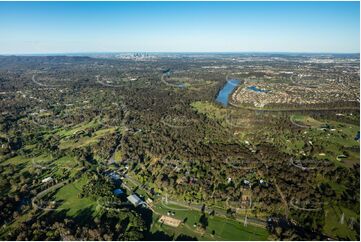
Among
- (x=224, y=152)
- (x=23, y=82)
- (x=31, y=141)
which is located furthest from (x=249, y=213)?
(x=23, y=82)

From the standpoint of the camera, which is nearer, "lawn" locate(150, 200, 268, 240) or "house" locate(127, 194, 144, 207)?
"lawn" locate(150, 200, 268, 240)

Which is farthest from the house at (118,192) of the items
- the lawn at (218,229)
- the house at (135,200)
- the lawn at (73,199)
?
the lawn at (218,229)

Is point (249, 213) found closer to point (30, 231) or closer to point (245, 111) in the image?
point (30, 231)

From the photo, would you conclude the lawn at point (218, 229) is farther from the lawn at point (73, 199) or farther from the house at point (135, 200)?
the lawn at point (73, 199)

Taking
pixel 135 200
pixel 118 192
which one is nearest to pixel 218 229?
pixel 135 200

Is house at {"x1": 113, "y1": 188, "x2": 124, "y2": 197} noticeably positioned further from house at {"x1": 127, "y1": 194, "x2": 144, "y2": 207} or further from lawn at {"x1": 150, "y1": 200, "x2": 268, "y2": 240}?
lawn at {"x1": 150, "y1": 200, "x2": 268, "y2": 240}

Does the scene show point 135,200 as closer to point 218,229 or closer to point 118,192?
point 118,192

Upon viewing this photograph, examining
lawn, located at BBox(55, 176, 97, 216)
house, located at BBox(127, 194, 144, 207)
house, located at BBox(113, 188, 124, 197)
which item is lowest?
lawn, located at BBox(55, 176, 97, 216)

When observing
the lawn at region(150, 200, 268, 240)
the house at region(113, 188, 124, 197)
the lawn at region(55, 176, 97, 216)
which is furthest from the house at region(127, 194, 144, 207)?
the lawn at region(55, 176, 97, 216)
